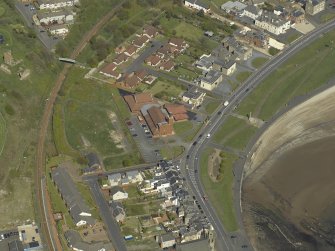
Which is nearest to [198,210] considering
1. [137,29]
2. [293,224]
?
[293,224]

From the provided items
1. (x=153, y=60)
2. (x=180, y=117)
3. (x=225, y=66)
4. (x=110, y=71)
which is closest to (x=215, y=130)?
(x=180, y=117)

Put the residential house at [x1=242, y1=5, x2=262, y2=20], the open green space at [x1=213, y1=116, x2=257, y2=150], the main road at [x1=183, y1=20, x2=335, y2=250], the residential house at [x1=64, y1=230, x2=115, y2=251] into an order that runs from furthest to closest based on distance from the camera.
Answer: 1. the residential house at [x1=242, y1=5, x2=262, y2=20]
2. the open green space at [x1=213, y1=116, x2=257, y2=150]
3. the main road at [x1=183, y1=20, x2=335, y2=250]
4. the residential house at [x1=64, y1=230, x2=115, y2=251]

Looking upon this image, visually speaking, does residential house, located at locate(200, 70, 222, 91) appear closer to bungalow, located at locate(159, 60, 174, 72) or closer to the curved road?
bungalow, located at locate(159, 60, 174, 72)

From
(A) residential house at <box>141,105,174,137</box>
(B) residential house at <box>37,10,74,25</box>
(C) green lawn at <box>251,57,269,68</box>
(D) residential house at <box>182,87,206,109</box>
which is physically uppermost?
(B) residential house at <box>37,10,74,25</box>

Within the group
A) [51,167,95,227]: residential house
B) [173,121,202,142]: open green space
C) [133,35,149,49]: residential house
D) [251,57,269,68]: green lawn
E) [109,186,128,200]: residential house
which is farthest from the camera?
[133,35,149,49]: residential house

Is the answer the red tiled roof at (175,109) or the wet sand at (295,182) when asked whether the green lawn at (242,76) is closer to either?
the wet sand at (295,182)

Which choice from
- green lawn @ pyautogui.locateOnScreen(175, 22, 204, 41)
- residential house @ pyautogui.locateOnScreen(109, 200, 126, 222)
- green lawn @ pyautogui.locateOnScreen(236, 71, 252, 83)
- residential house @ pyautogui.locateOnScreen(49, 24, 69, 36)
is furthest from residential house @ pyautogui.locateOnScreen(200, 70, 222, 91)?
residential house @ pyautogui.locateOnScreen(109, 200, 126, 222)

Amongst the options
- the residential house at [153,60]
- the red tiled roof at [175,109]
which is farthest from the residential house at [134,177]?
the residential house at [153,60]
